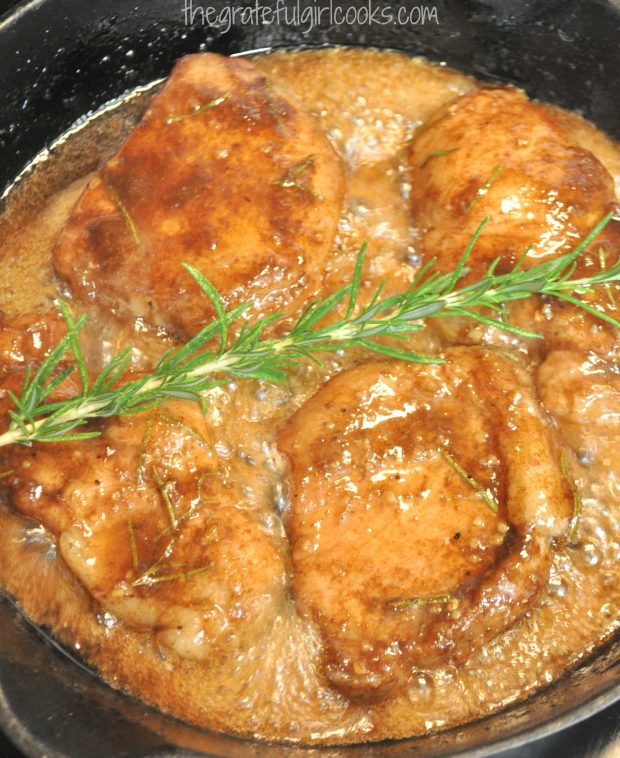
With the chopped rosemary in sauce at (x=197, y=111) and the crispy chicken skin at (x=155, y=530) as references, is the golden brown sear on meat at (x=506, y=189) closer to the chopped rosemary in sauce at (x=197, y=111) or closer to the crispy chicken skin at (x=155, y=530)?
the chopped rosemary in sauce at (x=197, y=111)

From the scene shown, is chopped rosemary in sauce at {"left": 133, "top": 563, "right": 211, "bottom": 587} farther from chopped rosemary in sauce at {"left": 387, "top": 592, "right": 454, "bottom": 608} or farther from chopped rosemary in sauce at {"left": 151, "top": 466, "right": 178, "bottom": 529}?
chopped rosemary in sauce at {"left": 387, "top": 592, "right": 454, "bottom": 608}

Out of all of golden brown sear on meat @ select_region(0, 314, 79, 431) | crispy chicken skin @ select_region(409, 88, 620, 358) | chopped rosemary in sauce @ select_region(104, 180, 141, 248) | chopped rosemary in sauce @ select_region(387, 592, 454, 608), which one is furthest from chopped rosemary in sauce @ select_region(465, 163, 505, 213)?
golden brown sear on meat @ select_region(0, 314, 79, 431)

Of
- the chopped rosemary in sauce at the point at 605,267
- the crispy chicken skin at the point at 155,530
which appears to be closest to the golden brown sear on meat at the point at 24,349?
the crispy chicken skin at the point at 155,530

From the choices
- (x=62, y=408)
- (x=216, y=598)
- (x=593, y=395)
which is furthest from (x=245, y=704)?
(x=593, y=395)

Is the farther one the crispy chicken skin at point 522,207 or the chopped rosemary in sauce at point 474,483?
the crispy chicken skin at point 522,207

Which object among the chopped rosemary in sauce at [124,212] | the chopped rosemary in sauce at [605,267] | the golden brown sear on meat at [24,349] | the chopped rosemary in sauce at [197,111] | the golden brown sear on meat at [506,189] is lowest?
the chopped rosemary in sauce at [605,267]

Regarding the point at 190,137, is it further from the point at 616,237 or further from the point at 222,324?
the point at 616,237

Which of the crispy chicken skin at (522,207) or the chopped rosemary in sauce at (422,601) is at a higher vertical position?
the crispy chicken skin at (522,207)

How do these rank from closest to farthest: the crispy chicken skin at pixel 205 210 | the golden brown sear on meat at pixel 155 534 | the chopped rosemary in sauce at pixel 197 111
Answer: the golden brown sear on meat at pixel 155 534 < the crispy chicken skin at pixel 205 210 < the chopped rosemary in sauce at pixel 197 111
